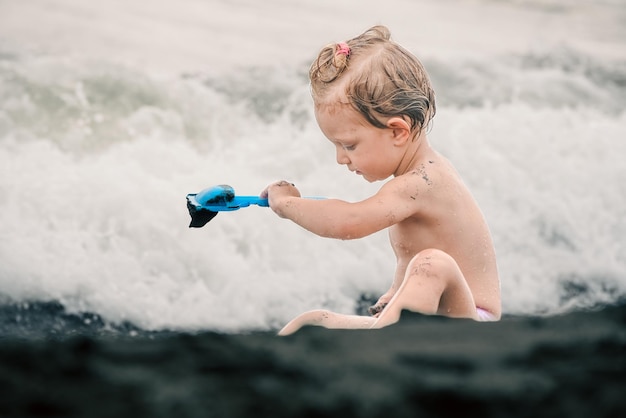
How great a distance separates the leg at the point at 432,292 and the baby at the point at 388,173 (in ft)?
0.52

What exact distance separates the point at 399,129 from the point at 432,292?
17.8 inches

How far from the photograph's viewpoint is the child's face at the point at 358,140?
6.64 ft

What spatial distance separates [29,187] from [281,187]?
2.20 m

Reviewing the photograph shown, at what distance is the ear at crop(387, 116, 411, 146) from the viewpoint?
2021mm

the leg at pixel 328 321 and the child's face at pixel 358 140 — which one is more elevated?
the child's face at pixel 358 140

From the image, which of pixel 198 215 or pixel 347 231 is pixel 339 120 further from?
pixel 198 215

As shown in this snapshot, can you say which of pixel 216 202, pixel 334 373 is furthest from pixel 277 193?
pixel 334 373

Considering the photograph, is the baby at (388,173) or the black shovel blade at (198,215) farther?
the black shovel blade at (198,215)

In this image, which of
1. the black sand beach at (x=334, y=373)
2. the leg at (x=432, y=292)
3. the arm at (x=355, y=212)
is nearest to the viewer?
the black sand beach at (x=334, y=373)

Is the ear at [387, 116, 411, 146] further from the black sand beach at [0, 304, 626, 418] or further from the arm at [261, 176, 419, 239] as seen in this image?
the black sand beach at [0, 304, 626, 418]

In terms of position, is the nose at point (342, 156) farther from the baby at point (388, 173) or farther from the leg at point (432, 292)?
the leg at point (432, 292)

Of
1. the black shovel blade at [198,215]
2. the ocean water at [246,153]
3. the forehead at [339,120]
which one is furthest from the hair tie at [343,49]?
the ocean water at [246,153]

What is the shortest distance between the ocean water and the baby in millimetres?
1748

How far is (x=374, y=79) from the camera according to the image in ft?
6.57
